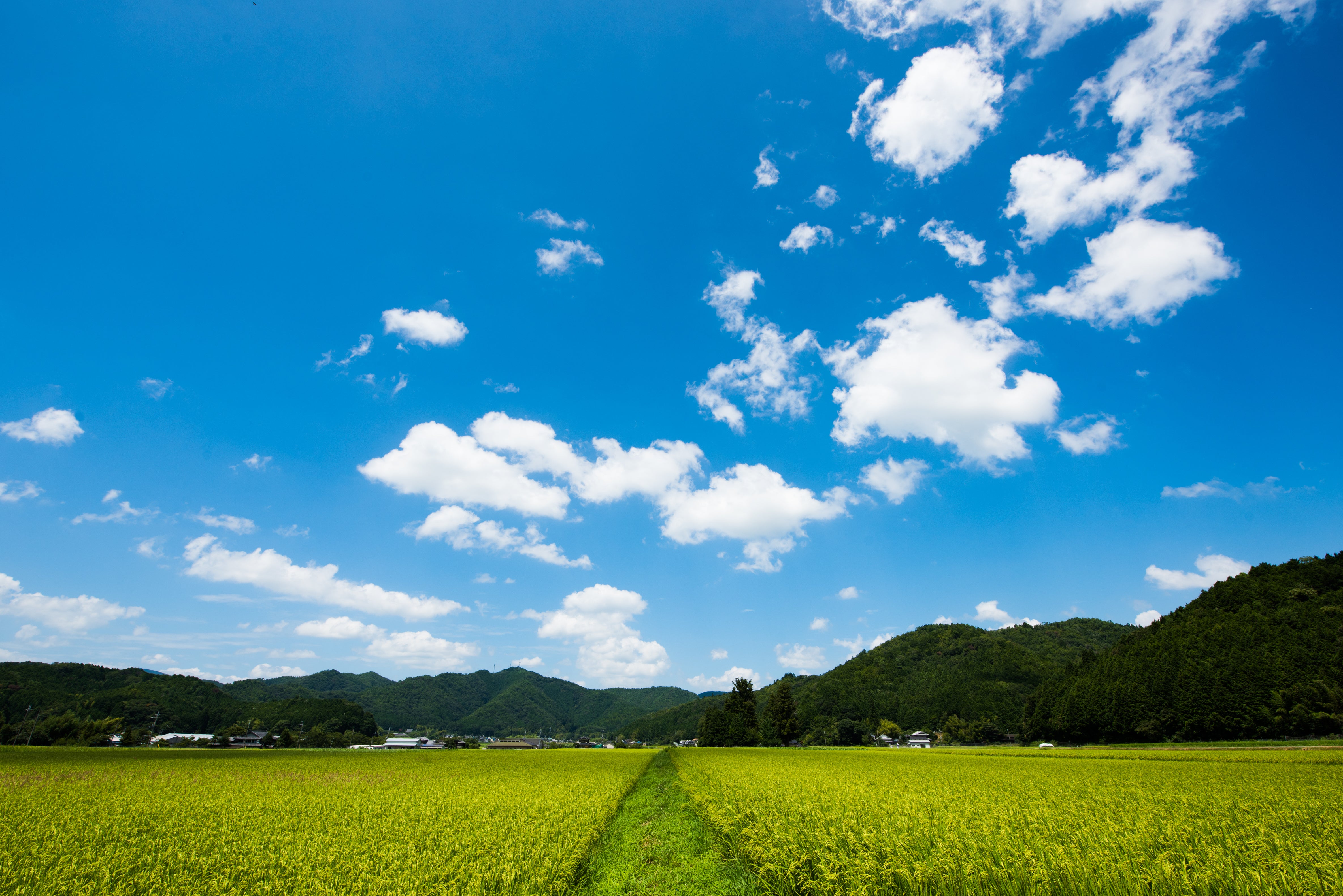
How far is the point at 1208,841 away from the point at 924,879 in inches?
233

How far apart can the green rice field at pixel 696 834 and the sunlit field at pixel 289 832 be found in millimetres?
81

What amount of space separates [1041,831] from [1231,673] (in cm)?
8151

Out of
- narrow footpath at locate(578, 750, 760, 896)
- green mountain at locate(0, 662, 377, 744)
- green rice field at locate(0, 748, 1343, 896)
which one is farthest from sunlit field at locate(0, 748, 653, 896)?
green mountain at locate(0, 662, 377, 744)

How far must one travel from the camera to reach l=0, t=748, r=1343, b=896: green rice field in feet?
23.1

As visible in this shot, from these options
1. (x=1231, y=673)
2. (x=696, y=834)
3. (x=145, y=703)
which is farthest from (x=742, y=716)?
(x=145, y=703)

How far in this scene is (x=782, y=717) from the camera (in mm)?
96750

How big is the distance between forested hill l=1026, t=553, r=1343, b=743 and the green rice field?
52.1 metres

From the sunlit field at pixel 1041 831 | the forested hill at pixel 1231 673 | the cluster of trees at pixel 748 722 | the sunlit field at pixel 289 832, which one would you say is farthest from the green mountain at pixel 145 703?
the forested hill at pixel 1231 673

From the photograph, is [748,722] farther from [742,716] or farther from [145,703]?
[145,703]

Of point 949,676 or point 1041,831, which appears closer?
point 1041,831

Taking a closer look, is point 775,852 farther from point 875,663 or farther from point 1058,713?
point 875,663

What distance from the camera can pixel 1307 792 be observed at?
47.7 feet

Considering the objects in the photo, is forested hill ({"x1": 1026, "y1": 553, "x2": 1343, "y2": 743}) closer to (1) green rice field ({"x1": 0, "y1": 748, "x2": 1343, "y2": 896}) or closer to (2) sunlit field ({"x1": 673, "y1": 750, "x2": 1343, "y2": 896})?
(1) green rice field ({"x1": 0, "y1": 748, "x2": 1343, "y2": 896})

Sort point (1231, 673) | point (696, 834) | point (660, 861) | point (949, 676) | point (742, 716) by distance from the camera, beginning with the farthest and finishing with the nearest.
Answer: point (949, 676), point (742, 716), point (1231, 673), point (696, 834), point (660, 861)
